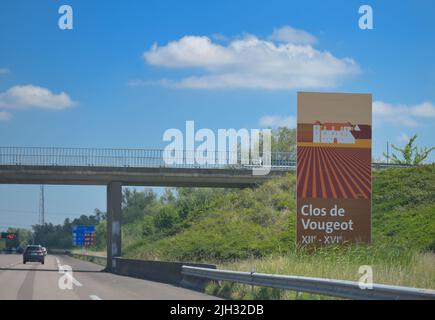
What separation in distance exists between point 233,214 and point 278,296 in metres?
35.7

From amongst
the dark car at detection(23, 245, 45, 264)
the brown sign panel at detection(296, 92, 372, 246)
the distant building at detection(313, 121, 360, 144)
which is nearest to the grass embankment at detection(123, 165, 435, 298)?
the brown sign panel at detection(296, 92, 372, 246)

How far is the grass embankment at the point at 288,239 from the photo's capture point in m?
21.3

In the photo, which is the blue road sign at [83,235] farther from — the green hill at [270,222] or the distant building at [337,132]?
the distant building at [337,132]

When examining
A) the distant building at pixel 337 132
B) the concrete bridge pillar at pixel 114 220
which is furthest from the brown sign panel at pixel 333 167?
the concrete bridge pillar at pixel 114 220

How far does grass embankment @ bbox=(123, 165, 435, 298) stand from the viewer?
2135cm

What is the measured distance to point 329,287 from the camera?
15.7 metres

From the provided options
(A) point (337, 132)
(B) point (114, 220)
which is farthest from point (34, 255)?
(A) point (337, 132)

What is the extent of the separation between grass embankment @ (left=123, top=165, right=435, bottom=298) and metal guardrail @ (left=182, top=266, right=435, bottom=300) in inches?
13.5

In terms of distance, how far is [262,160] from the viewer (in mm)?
60438

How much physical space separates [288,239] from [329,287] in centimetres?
2820

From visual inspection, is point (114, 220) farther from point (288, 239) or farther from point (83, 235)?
point (83, 235)

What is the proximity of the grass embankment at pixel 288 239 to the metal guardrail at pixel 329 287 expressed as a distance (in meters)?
0.34
